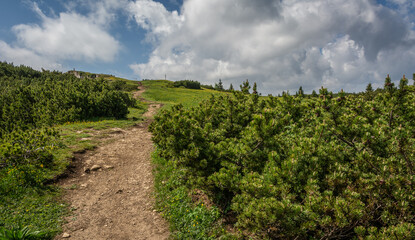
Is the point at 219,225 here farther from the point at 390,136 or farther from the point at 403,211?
the point at 390,136

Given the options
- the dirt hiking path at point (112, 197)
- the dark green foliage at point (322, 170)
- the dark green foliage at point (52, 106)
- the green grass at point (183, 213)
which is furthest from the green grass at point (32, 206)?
the dark green foliage at point (52, 106)

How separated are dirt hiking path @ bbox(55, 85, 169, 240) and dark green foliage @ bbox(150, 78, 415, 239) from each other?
1.98m

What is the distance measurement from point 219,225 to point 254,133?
8.51 ft

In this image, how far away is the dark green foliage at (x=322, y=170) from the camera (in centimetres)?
311

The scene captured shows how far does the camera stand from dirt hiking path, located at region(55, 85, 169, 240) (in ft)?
18.1

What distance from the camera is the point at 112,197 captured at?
287 inches

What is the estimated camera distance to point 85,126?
15.1m

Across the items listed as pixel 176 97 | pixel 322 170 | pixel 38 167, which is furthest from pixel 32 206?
pixel 176 97

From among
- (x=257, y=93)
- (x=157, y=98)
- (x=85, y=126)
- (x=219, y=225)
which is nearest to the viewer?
(x=219, y=225)

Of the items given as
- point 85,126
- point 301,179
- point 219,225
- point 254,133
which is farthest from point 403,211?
point 85,126

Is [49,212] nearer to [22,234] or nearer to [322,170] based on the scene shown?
[22,234]

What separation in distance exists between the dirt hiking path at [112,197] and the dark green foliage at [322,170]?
6.49 ft

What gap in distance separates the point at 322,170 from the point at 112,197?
688 cm

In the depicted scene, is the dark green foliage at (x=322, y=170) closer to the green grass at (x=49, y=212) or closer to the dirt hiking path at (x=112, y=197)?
the green grass at (x=49, y=212)
